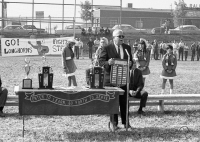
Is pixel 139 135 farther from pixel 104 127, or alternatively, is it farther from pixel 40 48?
pixel 40 48

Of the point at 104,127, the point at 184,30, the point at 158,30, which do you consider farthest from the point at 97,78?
the point at 158,30

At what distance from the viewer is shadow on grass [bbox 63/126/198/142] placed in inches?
289

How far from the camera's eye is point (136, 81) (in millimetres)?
9484

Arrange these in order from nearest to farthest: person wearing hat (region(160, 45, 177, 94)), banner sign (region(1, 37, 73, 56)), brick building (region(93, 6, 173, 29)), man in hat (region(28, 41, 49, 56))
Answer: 1. person wearing hat (region(160, 45, 177, 94))
2. banner sign (region(1, 37, 73, 56))
3. man in hat (region(28, 41, 49, 56))
4. brick building (region(93, 6, 173, 29))

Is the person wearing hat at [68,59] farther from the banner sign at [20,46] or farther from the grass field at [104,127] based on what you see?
Answer: the banner sign at [20,46]

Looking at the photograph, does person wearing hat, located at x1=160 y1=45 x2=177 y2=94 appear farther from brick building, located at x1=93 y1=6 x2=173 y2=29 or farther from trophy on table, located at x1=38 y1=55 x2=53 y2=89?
brick building, located at x1=93 y1=6 x2=173 y2=29

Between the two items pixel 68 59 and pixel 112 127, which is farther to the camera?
pixel 68 59

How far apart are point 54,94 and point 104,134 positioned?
1.20 meters

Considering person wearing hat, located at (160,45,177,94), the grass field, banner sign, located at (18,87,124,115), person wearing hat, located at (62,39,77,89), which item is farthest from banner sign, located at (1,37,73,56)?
banner sign, located at (18,87,124,115)

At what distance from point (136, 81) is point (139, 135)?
2.13 metres

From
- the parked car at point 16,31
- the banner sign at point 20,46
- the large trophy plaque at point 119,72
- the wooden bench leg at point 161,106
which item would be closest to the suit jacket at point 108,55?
the large trophy plaque at point 119,72

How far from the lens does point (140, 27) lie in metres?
40.8

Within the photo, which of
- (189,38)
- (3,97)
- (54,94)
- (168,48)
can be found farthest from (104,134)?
(189,38)

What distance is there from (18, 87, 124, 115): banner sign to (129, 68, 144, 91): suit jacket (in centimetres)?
183
